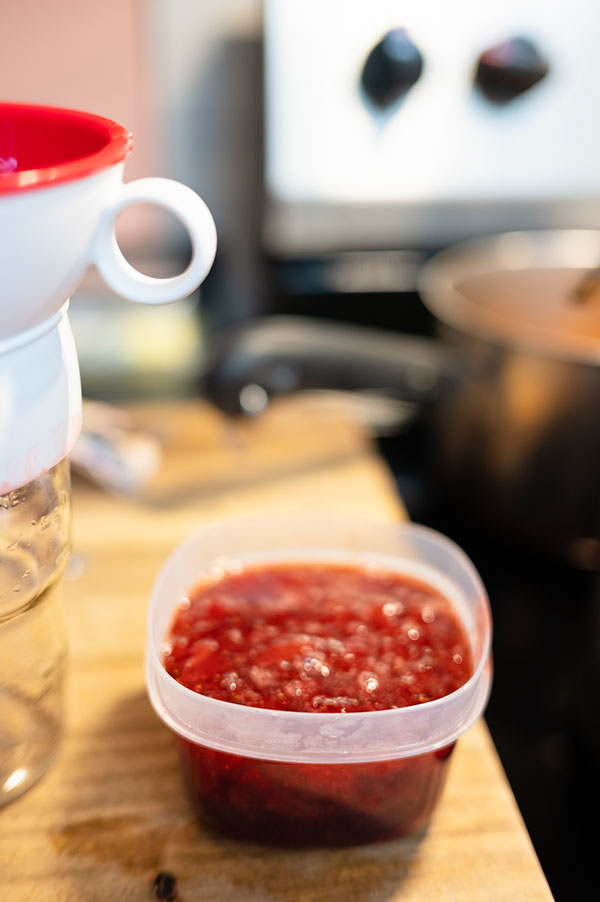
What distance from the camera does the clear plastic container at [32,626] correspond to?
17.3 inches

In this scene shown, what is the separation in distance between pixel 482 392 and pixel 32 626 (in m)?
0.47

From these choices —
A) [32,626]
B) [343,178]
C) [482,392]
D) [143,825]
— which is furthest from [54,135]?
[343,178]

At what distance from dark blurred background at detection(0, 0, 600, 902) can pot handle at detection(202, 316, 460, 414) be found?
0.06 feet

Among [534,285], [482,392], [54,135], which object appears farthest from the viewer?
[534,285]

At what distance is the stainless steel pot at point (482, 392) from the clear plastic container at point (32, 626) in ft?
1.16

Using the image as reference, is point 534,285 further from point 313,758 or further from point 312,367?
point 313,758

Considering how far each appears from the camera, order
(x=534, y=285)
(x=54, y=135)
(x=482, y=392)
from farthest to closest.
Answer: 1. (x=534, y=285)
2. (x=482, y=392)
3. (x=54, y=135)

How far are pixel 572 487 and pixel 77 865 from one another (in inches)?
20.3

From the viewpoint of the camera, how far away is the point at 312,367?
2.65 feet

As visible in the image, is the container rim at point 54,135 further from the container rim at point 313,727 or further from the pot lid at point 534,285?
the pot lid at point 534,285

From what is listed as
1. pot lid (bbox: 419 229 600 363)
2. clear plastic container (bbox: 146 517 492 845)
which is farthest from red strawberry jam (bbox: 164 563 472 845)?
pot lid (bbox: 419 229 600 363)

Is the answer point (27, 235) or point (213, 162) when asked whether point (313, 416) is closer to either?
point (213, 162)

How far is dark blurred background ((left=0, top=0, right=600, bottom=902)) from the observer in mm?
812

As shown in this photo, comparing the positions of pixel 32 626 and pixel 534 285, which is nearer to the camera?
pixel 32 626
